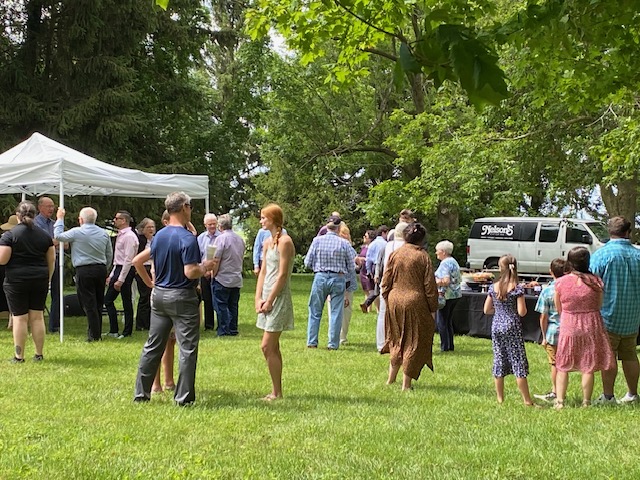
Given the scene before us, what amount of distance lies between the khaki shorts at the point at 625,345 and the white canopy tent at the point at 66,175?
6.63 metres

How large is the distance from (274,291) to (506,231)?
761 inches

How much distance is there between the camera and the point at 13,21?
21656mm

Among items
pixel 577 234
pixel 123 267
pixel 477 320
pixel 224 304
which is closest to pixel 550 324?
pixel 477 320

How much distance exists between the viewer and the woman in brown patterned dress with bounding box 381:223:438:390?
6.98 meters

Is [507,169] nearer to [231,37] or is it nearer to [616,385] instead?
[616,385]

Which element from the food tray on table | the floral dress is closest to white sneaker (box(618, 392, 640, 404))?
the floral dress

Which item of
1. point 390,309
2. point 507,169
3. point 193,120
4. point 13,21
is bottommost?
point 390,309

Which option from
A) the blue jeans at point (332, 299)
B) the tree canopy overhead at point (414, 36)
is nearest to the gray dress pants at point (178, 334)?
the tree canopy overhead at point (414, 36)

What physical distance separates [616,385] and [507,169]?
878 cm

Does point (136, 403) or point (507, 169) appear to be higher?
point (507, 169)

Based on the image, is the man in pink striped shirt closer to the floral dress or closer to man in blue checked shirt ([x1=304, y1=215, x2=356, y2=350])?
man in blue checked shirt ([x1=304, y1=215, x2=356, y2=350])

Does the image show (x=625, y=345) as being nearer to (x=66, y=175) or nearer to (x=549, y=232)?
(x=66, y=175)

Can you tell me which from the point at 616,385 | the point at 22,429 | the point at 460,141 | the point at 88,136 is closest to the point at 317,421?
the point at 22,429

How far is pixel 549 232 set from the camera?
77.6ft
